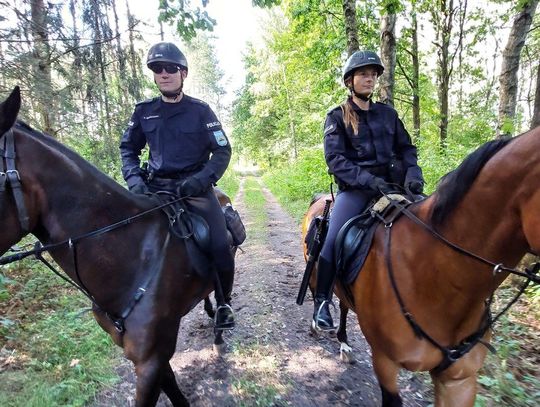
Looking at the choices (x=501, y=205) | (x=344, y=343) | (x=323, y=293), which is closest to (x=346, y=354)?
(x=344, y=343)

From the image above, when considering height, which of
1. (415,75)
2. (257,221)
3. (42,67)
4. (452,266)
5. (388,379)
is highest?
(415,75)

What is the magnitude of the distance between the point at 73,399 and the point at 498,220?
12.1ft

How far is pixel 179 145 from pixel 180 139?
0.05 m

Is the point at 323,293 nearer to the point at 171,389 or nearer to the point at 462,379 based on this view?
the point at 462,379

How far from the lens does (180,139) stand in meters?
3.20

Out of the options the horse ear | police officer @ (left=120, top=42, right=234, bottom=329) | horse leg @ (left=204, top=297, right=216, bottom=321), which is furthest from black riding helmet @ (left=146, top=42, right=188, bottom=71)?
horse leg @ (left=204, top=297, right=216, bottom=321)

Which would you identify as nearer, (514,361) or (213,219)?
(213,219)

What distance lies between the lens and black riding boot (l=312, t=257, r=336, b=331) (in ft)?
9.89

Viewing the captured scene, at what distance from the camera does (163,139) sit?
320 centimetres

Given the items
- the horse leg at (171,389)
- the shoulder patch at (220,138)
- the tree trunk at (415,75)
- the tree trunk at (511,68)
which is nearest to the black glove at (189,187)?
the shoulder patch at (220,138)

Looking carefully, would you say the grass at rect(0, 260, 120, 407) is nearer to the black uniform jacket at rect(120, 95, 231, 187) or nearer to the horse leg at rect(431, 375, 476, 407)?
the black uniform jacket at rect(120, 95, 231, 187)

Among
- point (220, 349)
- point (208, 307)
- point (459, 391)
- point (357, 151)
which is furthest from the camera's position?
point (208, 307)

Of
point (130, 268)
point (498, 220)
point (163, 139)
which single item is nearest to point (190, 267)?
point (130, 268)

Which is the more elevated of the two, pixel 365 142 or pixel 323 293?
pixel 365 142
